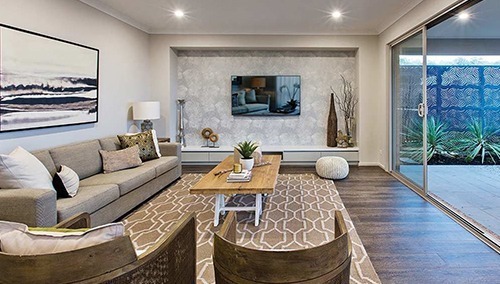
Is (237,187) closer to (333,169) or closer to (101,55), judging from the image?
(333,169)

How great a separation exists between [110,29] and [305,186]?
12.4ft

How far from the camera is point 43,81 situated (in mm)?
3578

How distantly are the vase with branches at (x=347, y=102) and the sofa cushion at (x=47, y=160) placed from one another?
17.5 feet

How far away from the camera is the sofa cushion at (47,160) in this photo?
321cm

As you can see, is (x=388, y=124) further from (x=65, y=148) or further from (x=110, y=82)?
(x=65, y=148)

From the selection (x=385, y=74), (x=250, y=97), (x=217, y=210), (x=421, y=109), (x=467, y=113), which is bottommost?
(x=217, y=210)

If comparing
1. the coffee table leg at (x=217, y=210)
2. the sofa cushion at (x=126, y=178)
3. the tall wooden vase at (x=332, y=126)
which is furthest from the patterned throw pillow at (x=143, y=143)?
the tall wooden vase at (x=332, y=126)

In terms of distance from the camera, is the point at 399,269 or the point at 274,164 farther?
the point at 274,164

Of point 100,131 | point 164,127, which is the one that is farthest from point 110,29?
point 164,127

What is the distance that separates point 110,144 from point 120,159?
1.54 ft

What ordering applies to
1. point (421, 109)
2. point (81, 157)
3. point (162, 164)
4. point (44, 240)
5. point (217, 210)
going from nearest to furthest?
point (44, 240) < point (217, 210) < point (81, 157) < point (421, 109) < point (162, 164)

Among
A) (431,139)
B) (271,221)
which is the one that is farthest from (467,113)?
(271,221)

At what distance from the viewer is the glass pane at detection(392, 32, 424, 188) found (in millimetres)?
4676

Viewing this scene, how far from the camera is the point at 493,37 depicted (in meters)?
3.31
